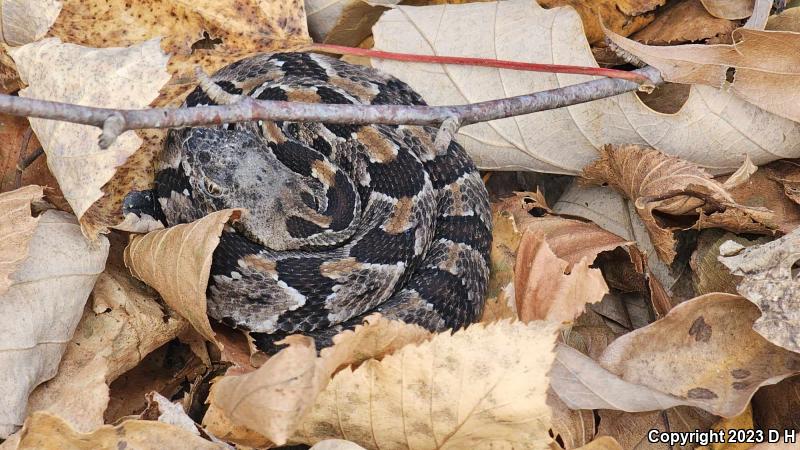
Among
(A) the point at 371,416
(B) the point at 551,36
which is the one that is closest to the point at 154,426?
(A) the point at 371,416

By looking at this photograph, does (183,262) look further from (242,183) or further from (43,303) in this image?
(242,183)

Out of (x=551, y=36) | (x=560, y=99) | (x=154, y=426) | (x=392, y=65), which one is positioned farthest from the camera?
(x=392, y=65)

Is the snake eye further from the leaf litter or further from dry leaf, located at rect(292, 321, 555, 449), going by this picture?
dry leaf, located at rect(292, 321, 555, 449)

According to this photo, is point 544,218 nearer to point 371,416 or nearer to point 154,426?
point 371,416

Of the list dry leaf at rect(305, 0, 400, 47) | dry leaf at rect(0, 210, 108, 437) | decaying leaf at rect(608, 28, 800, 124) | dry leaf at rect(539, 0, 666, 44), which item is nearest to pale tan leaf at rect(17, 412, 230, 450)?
dry leaf at rect(0, 210, 108, 437)

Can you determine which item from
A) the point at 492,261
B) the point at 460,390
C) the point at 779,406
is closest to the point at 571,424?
the point at 460,390

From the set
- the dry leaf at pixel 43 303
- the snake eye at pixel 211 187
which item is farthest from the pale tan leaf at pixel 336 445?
the snake eye at pixel 211 187
